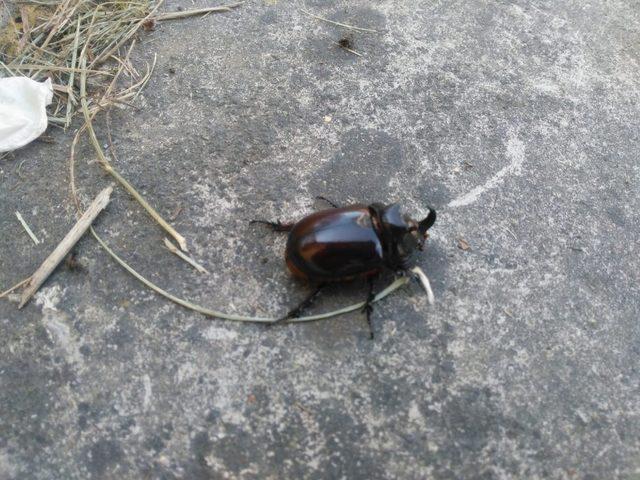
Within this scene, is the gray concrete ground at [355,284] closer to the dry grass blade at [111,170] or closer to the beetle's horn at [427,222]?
the dry grass blade at [111,170]

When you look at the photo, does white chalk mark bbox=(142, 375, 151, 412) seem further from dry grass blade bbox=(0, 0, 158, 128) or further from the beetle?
dry grass blade bbox=(0, 0, 158, 128)

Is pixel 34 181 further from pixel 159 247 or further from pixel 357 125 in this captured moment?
pixel 357 125

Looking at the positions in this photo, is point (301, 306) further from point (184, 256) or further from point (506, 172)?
point (506, 172)

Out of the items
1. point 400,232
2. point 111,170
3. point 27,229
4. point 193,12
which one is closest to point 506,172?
point 400,232

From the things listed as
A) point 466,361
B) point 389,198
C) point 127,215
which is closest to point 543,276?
point 466,361

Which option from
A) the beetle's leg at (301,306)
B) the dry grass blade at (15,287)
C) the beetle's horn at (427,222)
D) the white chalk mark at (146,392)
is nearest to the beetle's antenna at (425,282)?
the beetle's horn at (427,222)

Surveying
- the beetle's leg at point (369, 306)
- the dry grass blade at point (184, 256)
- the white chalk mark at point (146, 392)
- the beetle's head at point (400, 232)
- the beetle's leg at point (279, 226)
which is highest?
the beetle's head at point (400, 232)

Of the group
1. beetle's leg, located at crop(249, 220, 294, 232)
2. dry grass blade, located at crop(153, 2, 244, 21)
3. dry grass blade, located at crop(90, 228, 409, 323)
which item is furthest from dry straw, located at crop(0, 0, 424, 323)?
beetle's leg, located at crop(249, 220, 294, 232)
